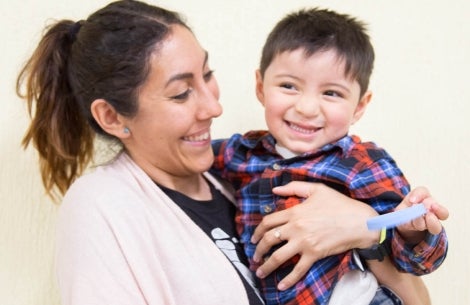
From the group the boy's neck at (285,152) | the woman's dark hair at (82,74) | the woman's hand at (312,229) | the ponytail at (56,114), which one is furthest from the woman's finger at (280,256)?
the ponytail at (56,114)

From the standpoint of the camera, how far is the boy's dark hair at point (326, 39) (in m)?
1.27

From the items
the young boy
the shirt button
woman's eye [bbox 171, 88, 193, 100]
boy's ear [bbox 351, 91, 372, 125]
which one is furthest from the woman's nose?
boy's ear [bbox 351, 91, 372, 125]

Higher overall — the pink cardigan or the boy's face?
the boy's face

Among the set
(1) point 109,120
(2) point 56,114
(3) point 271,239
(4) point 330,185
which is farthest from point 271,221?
(2) point 56,114

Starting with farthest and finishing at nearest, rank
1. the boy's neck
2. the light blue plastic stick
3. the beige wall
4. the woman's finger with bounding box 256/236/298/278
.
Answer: the beige wall, the boy's neck, the woman's finger with bounding box 256/236/298/278, the light blue plastic stick

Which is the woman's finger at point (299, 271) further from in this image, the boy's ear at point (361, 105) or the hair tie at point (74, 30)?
the hair tie at point (74, 30)

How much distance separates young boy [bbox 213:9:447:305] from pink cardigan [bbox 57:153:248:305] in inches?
7.3

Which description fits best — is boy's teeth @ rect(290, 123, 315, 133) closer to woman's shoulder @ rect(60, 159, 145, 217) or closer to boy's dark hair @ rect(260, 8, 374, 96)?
boy's dark hair @ rect(260, 8, 374, 96)

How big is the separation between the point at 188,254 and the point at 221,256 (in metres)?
0.07

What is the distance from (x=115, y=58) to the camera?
3.83ft

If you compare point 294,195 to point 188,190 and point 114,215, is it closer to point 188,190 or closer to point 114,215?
point 188,190

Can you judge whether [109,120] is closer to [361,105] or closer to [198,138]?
[198,138]

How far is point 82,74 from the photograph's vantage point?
1223mm

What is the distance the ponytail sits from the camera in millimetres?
1286
